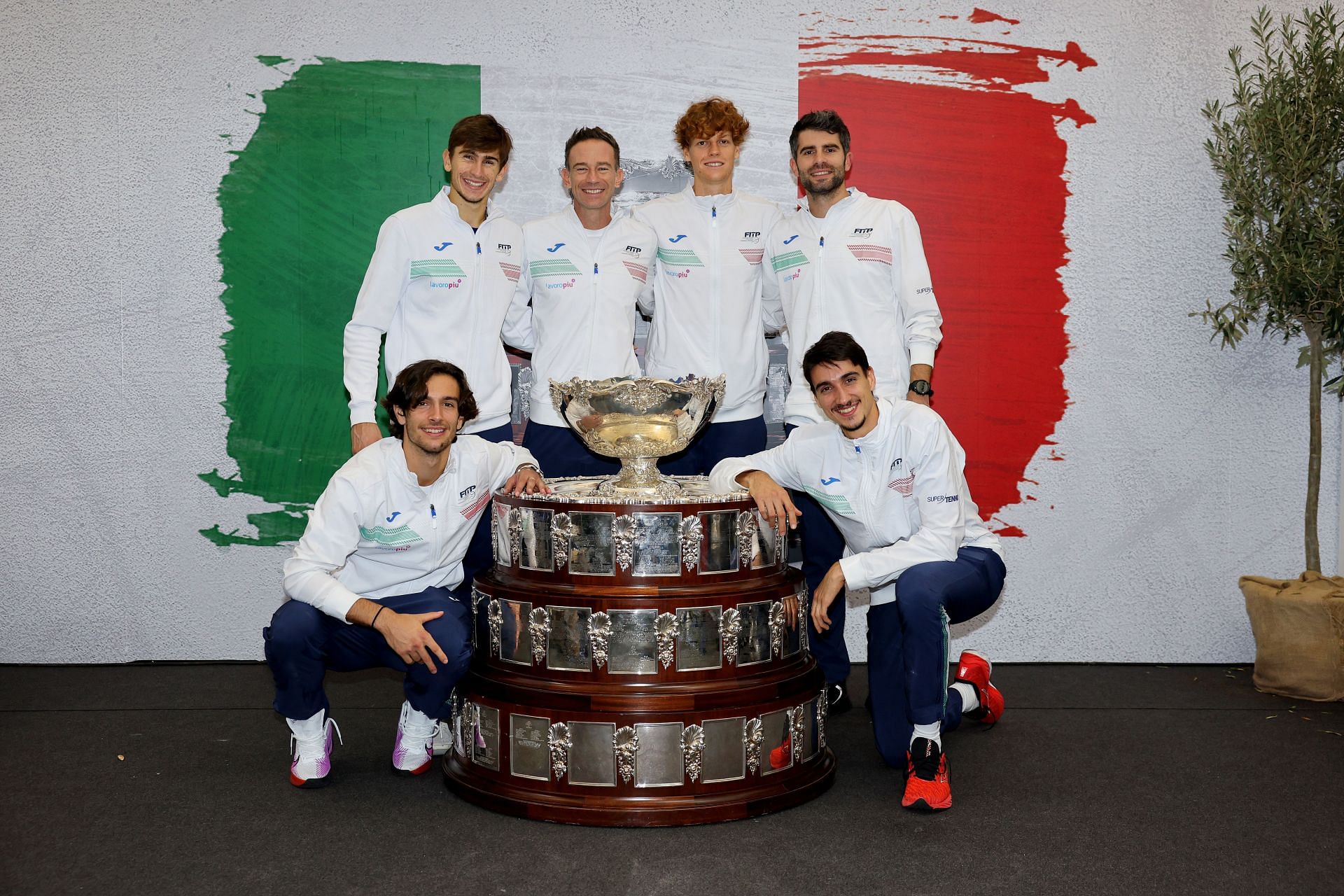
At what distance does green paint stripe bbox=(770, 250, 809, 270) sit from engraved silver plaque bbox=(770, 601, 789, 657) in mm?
1299

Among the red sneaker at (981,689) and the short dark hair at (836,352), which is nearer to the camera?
the short dark hair at (836,352)

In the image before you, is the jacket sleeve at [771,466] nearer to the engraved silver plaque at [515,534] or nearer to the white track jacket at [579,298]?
the engraved silver plaque at [515,534]

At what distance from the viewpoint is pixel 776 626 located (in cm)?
301

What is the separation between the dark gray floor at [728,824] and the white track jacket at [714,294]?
126 cm

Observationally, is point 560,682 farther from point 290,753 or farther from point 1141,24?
point 1141,24

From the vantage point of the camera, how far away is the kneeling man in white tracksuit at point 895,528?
3016 mm

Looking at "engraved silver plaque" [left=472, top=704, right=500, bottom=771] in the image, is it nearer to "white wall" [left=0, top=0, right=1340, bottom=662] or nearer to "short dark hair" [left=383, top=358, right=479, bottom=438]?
"short dark hair" [left=383, top=358, right=479, bottom=438]

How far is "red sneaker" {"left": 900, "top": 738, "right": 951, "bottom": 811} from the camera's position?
9.68ft

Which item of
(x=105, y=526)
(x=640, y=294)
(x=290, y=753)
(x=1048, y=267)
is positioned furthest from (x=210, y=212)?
(x=1048, y=267)

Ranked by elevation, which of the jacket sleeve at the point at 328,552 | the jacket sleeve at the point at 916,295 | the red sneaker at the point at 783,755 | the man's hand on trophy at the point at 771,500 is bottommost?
the red sneaker at the point at 783,755

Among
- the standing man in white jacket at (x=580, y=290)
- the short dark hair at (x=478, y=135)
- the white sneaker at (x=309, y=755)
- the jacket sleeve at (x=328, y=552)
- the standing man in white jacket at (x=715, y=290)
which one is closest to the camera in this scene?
the jacket sleeve at (x=328, y=552)

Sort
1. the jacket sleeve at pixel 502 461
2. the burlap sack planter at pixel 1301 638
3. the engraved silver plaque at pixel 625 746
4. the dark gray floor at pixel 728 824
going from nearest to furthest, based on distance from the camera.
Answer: the dark gray floor at pixel 728 824, the engraved silver plaque at pixel 625 746, the jacket sleeve at pixel 502 461, the burlap sack planter at pixel 1301 638

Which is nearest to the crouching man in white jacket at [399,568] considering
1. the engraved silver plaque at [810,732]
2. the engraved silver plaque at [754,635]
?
the engraved silver plaque at [754,635]

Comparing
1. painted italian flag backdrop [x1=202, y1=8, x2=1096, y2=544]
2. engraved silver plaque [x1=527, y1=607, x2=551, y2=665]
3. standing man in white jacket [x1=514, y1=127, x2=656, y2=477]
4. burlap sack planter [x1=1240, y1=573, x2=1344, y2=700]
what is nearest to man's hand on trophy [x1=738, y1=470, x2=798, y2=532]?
engraved silver plaque [x1=527, y1=607, x2=551, y2=665]
